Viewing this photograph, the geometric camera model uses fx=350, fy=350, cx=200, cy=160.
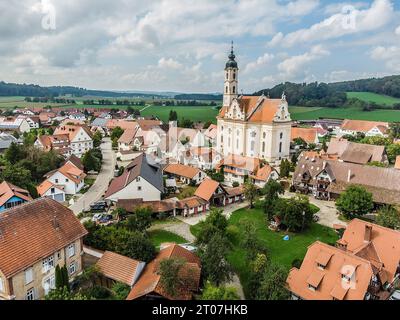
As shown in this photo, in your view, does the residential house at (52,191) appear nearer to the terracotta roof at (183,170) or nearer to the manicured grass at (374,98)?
the terracotta roof at (183,170)

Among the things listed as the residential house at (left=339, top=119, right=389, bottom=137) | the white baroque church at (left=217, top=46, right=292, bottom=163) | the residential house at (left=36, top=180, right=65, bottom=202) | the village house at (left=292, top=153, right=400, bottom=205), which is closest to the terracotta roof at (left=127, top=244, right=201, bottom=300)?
the residential house at (left=36, top=180, right=65, bottom=202)

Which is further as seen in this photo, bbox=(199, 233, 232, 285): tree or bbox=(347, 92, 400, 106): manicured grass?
bbox=(347, 92, 400, 106): manicured grass

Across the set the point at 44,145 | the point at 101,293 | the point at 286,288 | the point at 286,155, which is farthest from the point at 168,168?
the point at 286,288

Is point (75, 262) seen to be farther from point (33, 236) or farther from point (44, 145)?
point (44, 145)

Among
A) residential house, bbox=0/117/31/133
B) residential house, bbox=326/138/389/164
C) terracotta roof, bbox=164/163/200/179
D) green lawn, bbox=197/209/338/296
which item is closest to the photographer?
green lawn, bbox=197/209/338/296

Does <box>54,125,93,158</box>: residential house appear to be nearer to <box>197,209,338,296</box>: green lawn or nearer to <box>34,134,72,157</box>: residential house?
<box>34,134,72,157</box>: residential house

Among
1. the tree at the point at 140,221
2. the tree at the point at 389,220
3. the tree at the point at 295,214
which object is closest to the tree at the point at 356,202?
the tree at the point at 389,220
